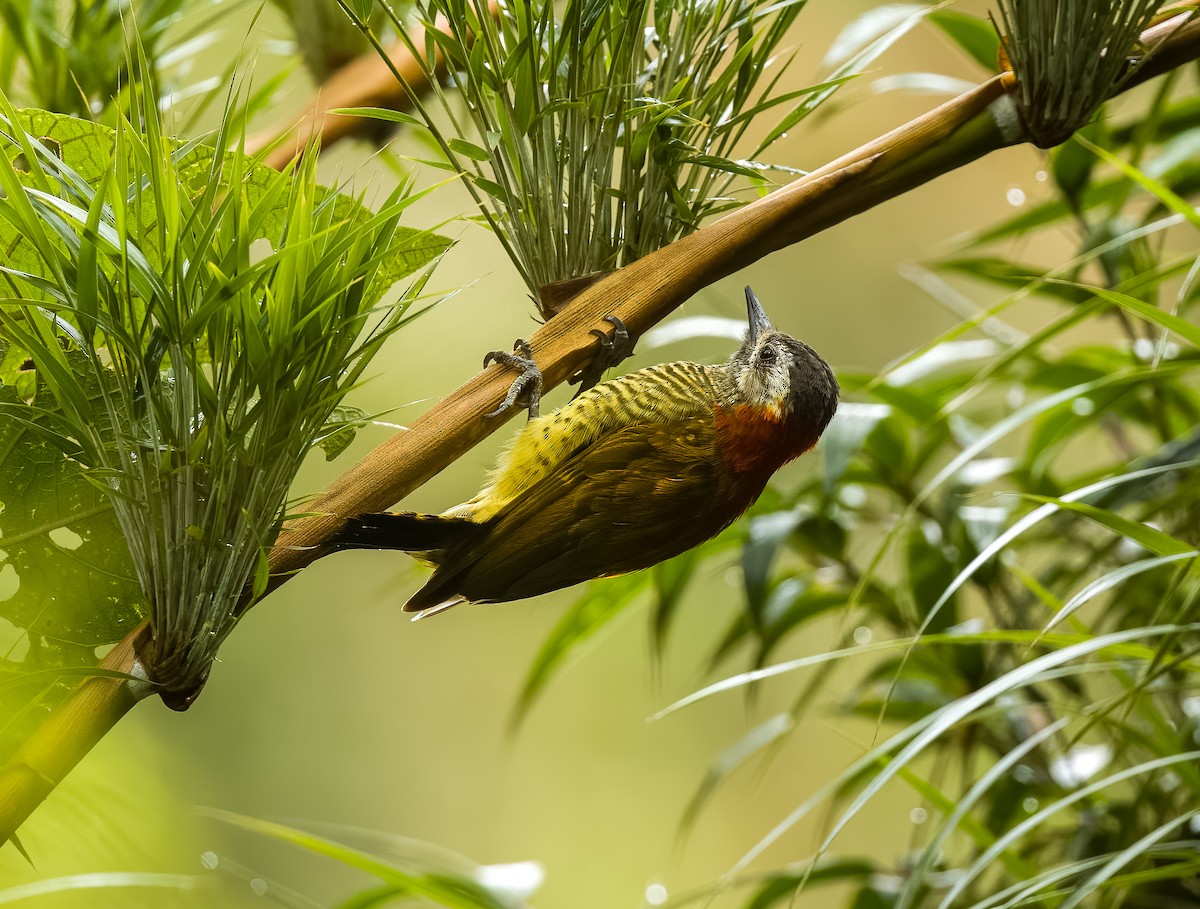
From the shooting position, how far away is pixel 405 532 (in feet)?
1.39

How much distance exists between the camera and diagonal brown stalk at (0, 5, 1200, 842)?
330 mm

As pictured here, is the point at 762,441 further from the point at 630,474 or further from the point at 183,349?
the point at 183,349

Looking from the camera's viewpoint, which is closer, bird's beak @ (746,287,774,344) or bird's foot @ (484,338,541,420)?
bird's foot @ (484,338,541,420)

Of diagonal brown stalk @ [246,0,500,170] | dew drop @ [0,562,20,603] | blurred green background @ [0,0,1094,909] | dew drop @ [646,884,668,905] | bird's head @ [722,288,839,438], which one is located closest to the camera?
dew drop @ [0,562,20,603]

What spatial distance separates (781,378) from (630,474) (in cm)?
10

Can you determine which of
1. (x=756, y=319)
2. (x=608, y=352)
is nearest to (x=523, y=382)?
(x=608, y=352)

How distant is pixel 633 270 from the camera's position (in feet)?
1.30

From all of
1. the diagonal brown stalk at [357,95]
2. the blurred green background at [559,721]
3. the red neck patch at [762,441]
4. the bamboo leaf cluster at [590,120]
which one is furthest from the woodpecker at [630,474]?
the blurred green background at [559,721]

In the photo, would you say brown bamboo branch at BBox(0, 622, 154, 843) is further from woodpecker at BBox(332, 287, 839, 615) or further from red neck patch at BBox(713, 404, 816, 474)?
red neck patch at BBox(713, 404, 816, 474)

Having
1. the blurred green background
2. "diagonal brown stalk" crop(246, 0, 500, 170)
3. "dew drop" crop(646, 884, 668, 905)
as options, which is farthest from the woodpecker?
the blurred green background

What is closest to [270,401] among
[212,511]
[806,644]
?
[212,511]

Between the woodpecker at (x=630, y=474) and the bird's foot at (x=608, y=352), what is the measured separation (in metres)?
0.09

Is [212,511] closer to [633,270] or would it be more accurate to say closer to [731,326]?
[633,270]

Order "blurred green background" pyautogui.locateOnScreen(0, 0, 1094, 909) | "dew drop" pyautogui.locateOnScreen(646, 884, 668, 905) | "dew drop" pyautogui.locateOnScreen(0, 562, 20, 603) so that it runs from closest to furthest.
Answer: "dew drop" pyautogui.locateOnScreen(0, 562, 20, 603) < "dew drop" pyautogui.locateOnScreen(646, 884, 668, 905) < "blurred green background" pyautogui.locateOnScreen(0, 0, 1094, 909)
